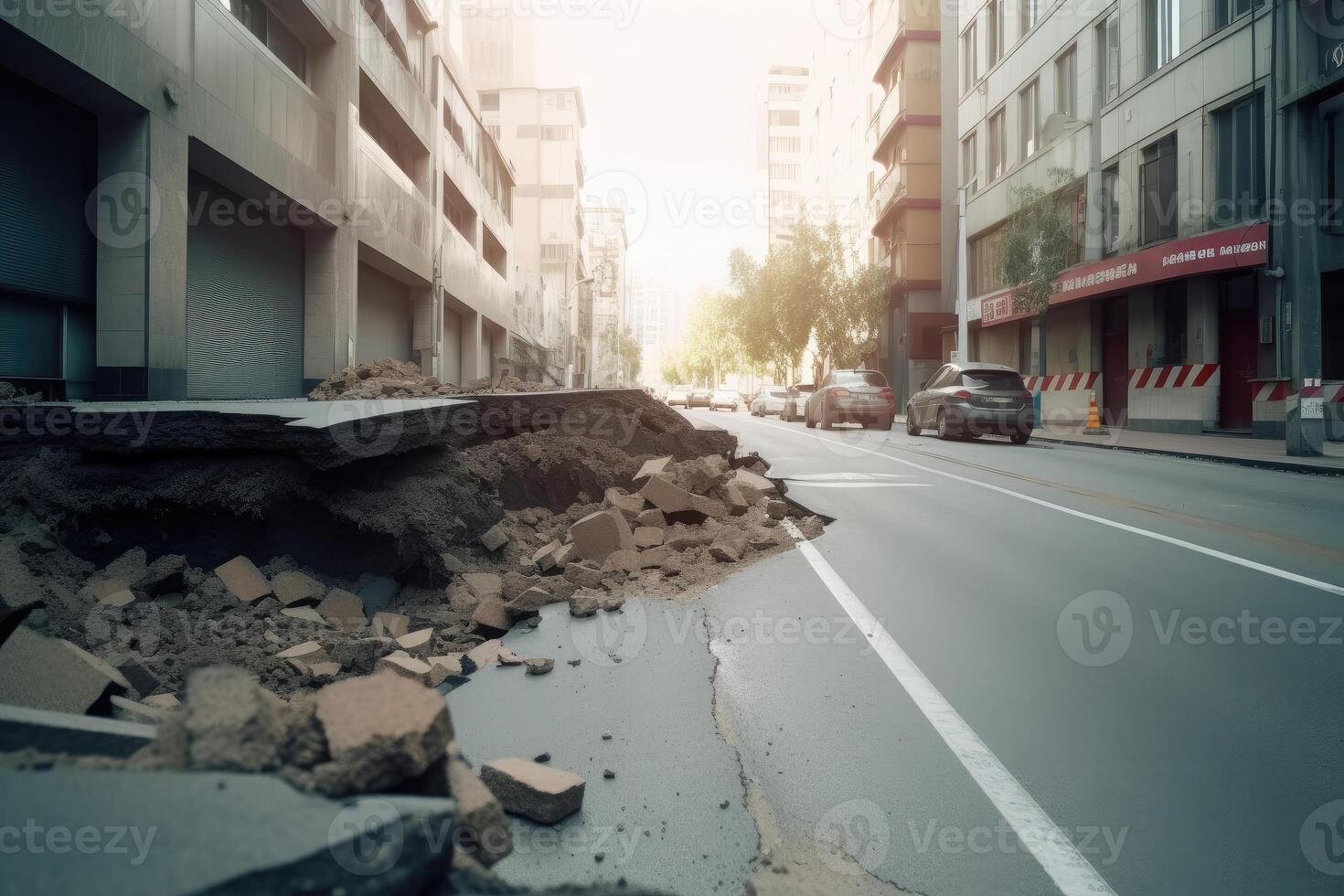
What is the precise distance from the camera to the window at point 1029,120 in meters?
30.2

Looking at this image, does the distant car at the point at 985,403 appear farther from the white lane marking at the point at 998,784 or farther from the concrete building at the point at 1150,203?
the white lane marking at the point at 998,784

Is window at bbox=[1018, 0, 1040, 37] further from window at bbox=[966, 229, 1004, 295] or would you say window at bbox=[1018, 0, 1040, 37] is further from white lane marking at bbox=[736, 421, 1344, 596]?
white lane marking at bbox=[736, 421, 1344, 596]

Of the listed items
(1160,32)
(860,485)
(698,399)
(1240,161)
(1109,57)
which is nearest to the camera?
(860,485)

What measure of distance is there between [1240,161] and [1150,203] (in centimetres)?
344

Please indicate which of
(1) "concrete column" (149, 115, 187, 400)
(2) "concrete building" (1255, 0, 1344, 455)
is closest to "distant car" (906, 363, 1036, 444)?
(2) "concrete building" (1255, 0, 1344, 455)

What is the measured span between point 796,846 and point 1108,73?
96.4ft

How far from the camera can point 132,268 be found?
33.5 ft

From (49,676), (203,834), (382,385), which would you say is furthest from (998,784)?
(382,385)

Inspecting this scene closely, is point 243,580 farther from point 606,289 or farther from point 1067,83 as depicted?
point 606,289

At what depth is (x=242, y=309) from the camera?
14.4m

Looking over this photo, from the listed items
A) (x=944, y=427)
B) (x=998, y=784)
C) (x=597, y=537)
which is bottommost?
(x=998, y=784)

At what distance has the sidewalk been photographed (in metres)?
12.9

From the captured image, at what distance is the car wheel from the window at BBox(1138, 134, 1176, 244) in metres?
8.21

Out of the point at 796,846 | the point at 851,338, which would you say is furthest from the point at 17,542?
the point at 851,338
